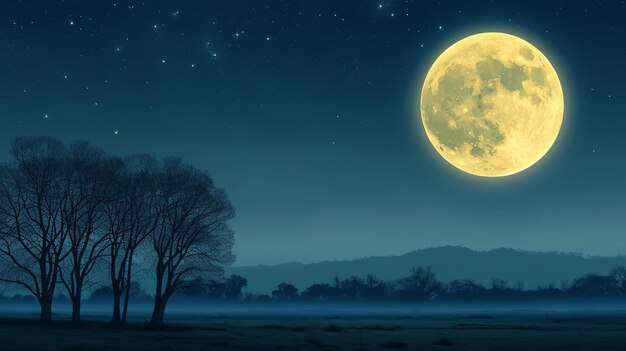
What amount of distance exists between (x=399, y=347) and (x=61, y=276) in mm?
36223

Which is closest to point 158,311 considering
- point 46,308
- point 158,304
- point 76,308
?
point 158,304

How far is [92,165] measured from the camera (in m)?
62.3

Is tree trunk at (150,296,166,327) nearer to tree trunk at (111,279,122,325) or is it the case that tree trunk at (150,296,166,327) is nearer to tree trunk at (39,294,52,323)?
tree trunk at (111,279,122,325)

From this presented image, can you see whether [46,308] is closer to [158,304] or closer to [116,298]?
[116,298]

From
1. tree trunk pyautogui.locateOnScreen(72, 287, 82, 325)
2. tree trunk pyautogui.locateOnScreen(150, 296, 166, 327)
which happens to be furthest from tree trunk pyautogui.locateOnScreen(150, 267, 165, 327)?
tree trunk pyautogui.locateOnScreen(72, 287, 82, 325)

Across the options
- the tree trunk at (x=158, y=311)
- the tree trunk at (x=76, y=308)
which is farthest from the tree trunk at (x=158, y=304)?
Result: the tree trunk at (x=76, y=308)

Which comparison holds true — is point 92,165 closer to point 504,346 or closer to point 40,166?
point 40,166

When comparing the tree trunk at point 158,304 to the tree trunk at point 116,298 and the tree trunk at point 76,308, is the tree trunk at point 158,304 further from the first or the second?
the tree trunk at point 76,308

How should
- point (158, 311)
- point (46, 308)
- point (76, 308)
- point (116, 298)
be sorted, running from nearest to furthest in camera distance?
point (46, 308), point (76, 308), point (116, 298), point (158, 311)

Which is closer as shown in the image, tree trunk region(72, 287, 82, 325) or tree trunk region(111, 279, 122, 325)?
tree trunk region(72, 287, 82, 325)

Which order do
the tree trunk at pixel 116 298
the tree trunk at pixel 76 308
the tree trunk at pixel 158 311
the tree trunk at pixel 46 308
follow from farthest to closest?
the tree trunk at pixel 158 311 → the tree trunk at pixel 116 298 → the tree trunk at pixel 76 308 → the tree trunk at pixel 46 308

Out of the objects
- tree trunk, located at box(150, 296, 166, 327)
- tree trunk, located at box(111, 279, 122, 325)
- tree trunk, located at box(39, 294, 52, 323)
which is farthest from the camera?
tree trunk, located at box(150, 296, 166, 327)

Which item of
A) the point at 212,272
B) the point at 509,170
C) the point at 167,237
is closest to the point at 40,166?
the point at 167,237

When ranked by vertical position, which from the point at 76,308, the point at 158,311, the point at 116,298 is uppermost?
the point at 116,298
